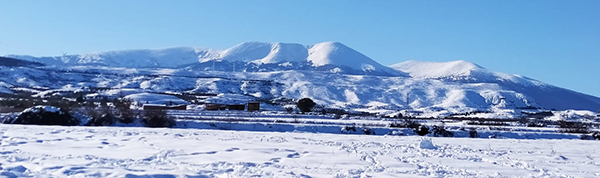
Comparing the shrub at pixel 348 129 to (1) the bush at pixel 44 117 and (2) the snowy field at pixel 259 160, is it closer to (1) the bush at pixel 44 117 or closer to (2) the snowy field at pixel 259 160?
(2) the snowy field at pixel 259 160

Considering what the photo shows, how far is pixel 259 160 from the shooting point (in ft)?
39.1

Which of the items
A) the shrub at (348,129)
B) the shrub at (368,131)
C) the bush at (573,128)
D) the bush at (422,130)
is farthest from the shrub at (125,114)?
the bush at (573,128)

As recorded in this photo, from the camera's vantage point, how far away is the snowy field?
9992 millimetres

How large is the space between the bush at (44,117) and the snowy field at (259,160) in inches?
606

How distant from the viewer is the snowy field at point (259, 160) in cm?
999

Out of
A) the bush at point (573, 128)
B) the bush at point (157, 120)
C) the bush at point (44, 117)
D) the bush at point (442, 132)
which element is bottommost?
the bush at point (573, 128)

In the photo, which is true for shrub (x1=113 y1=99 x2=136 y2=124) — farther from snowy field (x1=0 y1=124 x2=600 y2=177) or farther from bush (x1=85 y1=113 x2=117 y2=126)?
snowy field (x1=0 y1=124 x2=600 y2=177)

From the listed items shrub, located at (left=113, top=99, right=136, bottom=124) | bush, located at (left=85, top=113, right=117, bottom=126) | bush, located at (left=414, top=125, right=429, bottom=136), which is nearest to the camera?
bush, located at (left=85, top=113, right=117, bottom=126)

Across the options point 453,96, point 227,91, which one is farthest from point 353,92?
point 227,91

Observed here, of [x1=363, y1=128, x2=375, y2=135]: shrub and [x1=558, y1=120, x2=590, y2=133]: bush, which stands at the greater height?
[x1=363, y1=128, x2=375, y2=135]: shrub

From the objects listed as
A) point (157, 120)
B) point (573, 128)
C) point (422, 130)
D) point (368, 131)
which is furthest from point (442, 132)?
point (157, 120)

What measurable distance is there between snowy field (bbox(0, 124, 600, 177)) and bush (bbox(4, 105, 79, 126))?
15387mm

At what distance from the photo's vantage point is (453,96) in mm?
139750

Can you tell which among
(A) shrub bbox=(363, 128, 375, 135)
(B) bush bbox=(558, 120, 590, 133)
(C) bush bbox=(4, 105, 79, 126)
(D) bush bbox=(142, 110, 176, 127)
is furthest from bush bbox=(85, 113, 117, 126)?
(B) bush bbox=(558, 120, 590, 133)
